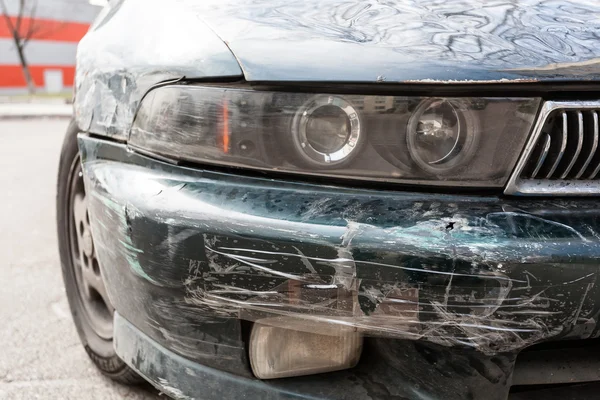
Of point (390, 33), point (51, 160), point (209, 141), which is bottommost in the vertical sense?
point (51, 160)

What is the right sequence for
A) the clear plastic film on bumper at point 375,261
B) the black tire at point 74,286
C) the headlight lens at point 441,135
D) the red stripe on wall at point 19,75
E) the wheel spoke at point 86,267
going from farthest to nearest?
1. the red stripe on wall at point 19,75
2. the wheel spoke at point 86,267
3. the black tire at point 74,286
4. the headlight lens at point 441,135
5. the clear plastic film on bumper at point 375,261

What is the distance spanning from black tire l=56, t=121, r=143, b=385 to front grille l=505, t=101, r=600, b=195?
138 cm

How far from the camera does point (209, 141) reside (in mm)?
1217

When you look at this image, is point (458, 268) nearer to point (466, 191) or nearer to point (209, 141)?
point (466, 191)

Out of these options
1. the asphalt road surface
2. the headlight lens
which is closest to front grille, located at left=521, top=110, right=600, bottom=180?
the headlight lens

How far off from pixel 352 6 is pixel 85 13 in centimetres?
3267

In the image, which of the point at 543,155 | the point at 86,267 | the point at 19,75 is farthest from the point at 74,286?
the point at 19,75

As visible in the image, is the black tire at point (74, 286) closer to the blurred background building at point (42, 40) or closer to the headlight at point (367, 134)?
the headlight at point (367, 134)

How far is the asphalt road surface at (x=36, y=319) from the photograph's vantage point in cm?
191

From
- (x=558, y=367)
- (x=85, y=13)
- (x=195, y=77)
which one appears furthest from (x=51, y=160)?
(x=85, y=13)

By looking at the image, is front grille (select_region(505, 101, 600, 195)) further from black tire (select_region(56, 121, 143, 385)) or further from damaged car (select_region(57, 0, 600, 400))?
black tire (select_region(56, 121, 143, 385))

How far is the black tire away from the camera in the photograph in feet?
6.08

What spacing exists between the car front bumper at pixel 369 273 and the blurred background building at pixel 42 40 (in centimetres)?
2949

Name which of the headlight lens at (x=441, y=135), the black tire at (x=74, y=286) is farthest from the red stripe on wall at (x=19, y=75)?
the headlight lens at (x=441, y=135)
